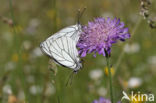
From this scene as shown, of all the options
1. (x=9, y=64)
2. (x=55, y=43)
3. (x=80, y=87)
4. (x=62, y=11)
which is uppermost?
(x=62, y=11)

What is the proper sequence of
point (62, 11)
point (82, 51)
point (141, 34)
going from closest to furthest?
point (82, 51) < point (141, 34) < point (62, 11)

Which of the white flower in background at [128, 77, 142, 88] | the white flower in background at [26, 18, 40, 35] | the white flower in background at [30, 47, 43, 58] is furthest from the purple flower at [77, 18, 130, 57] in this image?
the white flower in background at [26, 18, 40, 35]

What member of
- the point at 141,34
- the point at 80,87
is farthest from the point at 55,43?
the point at 141,34

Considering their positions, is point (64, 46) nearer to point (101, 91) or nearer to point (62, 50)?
point (62, 50)

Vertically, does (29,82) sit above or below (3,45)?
below

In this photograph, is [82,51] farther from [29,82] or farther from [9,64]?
[9,64]

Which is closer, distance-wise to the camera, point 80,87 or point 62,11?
point 80,87

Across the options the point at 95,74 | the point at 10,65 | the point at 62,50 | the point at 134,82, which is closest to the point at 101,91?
the point at 134,82

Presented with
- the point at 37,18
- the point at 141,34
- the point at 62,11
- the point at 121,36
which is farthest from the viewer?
the point at 62,11
